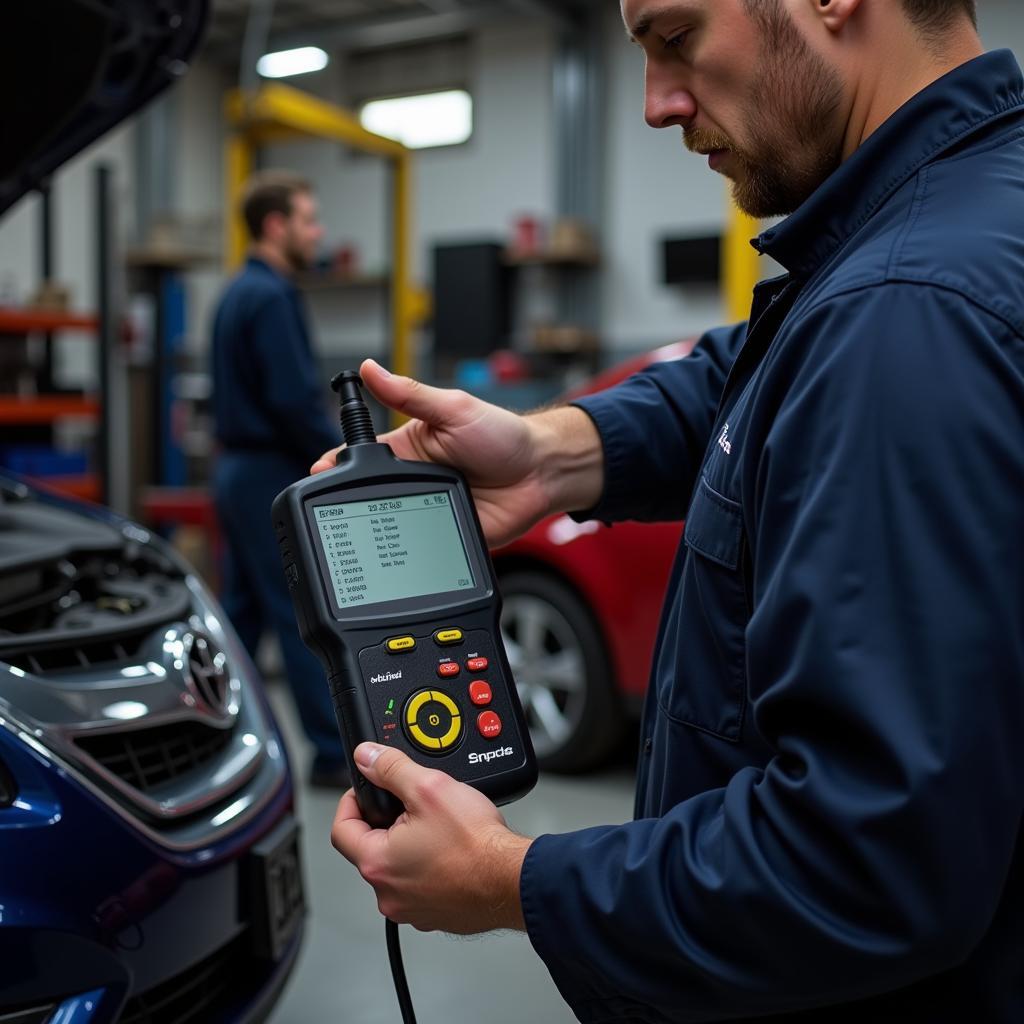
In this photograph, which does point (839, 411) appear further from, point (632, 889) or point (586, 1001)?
point (586, 1001)

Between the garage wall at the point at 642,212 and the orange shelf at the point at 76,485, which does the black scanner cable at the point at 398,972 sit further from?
the garage wall at the point at 642,212

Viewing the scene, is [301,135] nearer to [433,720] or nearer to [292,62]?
[292,62]

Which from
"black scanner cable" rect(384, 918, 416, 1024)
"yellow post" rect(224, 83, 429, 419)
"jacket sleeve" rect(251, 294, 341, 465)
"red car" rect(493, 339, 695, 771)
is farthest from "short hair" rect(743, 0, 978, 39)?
"yellow post" rect(224, 83, 429, 419)

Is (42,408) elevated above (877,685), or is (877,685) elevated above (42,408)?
(42,408)

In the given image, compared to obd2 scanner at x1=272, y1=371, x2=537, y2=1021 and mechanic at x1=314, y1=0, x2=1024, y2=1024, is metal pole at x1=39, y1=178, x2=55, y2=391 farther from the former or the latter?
mechanic at x1=314, y1=0, x2=1024, y2=1024

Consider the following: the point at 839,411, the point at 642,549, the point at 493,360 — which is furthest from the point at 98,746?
the point at 493,360

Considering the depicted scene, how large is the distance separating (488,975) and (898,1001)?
5.06 ft

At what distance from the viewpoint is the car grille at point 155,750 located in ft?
4.34

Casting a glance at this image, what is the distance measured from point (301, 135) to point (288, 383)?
355 cm

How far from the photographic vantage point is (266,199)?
3.42 m

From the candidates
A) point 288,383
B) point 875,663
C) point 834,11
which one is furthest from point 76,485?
point 875,663

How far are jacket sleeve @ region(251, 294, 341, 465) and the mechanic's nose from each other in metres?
2.31

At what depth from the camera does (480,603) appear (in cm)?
95

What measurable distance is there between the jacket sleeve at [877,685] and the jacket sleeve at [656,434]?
534 mm
